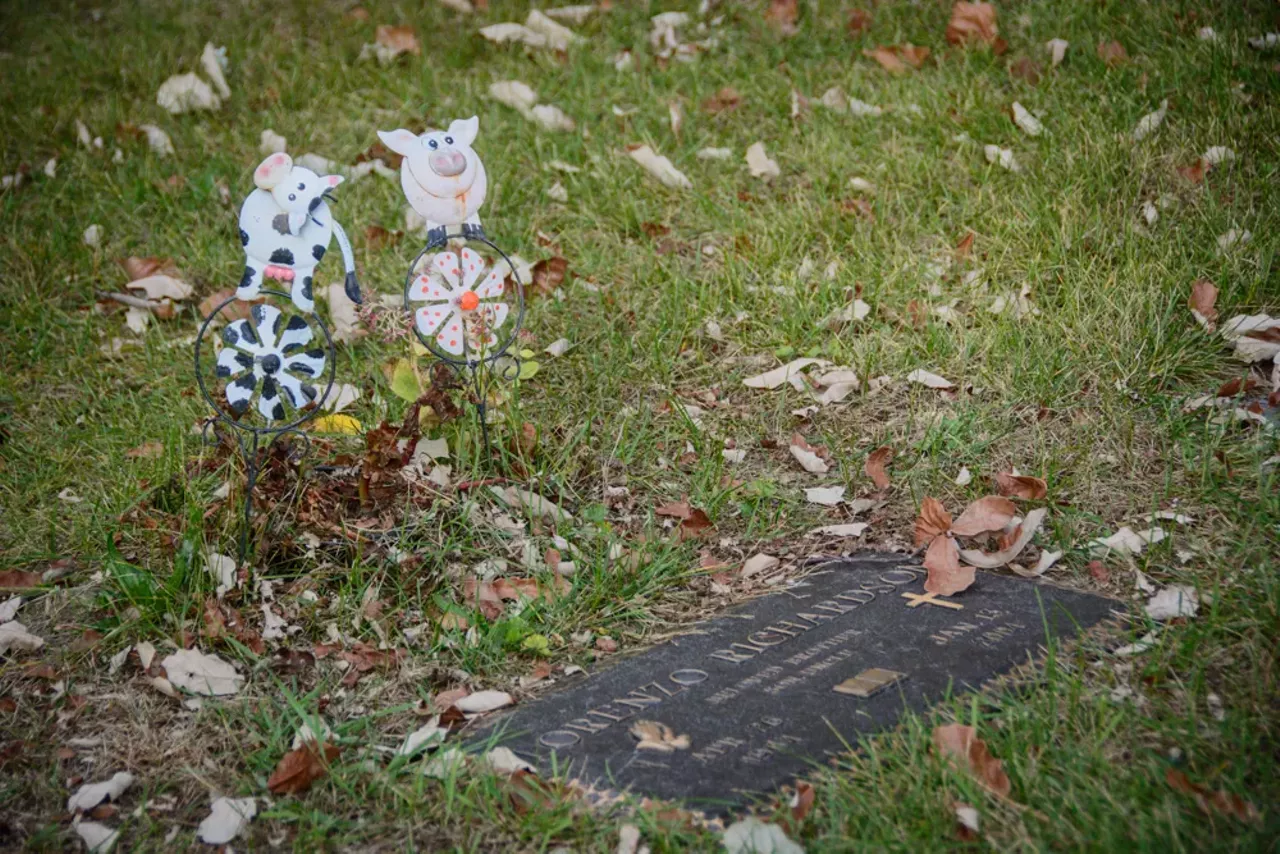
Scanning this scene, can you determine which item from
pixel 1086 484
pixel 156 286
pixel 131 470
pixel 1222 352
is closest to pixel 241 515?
pixel 131 470

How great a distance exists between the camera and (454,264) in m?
2.82

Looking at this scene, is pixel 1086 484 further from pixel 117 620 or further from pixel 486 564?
pixel 117 620

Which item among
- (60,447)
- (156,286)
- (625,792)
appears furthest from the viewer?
(156,286)

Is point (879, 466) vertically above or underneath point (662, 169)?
underneath

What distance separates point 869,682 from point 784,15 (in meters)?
3.87

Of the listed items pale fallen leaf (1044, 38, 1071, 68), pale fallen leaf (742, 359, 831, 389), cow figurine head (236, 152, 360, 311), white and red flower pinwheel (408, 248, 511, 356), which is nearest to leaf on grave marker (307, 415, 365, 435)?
white and red flower pinwheel (408, 248, 511, 356)

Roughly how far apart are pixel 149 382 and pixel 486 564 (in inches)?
60.2

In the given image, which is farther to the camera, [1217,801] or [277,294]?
[277,294]

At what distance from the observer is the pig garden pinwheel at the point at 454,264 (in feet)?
8.79

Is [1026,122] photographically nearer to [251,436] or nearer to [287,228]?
[287,228]

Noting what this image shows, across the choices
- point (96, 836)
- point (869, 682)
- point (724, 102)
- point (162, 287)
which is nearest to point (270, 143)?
point (162, 287)

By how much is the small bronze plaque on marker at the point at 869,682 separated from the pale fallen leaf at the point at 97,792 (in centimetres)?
138

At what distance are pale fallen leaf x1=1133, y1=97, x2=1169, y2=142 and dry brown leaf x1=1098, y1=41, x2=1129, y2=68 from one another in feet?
1.51

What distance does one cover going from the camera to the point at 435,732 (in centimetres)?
230
